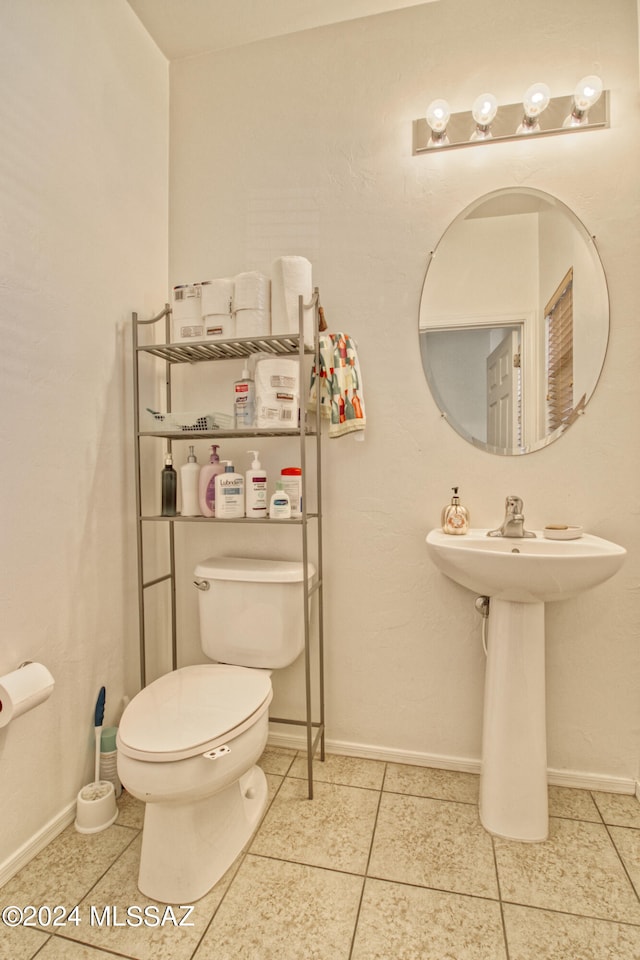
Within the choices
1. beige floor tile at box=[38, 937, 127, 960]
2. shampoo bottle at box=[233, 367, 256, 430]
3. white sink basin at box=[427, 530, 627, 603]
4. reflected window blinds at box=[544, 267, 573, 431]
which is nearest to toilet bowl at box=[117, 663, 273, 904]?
beige floor tile at box=[38, 937, 127, 960]

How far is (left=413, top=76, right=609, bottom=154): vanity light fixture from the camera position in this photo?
5.08 ft

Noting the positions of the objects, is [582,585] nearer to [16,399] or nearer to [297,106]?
[16,399]

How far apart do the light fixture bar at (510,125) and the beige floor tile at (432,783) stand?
209 centimetres

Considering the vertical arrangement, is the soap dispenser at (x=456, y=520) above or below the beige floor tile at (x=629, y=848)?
above

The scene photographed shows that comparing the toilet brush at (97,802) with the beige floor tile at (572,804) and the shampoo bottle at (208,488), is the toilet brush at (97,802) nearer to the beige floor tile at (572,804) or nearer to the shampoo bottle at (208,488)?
the shampoo bottle at (208,488)

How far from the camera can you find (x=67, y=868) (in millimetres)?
1314

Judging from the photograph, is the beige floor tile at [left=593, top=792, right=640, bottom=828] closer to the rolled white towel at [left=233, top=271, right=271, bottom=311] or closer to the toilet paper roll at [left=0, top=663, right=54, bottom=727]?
the toilet paper roll at [left=0, top=663, right=54, bottom=727]

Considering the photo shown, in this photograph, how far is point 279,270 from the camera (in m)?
1.62

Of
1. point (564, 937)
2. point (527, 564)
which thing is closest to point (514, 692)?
point (527, 564)

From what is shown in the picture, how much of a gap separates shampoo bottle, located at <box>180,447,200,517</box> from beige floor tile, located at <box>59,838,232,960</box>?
1.00m

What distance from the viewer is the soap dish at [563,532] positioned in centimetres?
149

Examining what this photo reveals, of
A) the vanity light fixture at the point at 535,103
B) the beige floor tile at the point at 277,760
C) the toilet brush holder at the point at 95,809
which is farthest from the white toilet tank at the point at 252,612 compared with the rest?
the vanity light fixture at the point at 535,103

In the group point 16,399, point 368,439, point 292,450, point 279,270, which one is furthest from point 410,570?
point 16,399

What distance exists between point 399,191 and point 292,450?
96cm
